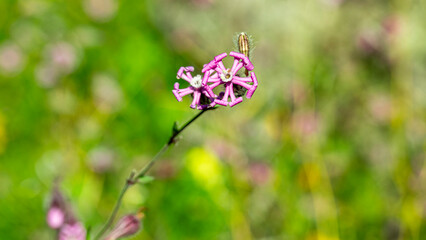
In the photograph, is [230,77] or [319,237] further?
[319,237]

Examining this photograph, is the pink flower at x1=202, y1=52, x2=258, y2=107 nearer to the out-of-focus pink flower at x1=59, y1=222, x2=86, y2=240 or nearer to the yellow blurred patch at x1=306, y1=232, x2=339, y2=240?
the out-of-focus pink flower at x1=59, y1=222, x2=86, y2=240

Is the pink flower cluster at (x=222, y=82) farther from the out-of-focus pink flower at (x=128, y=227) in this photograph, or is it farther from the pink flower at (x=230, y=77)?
the out-of-focus pink flower at (x=128, y=227)

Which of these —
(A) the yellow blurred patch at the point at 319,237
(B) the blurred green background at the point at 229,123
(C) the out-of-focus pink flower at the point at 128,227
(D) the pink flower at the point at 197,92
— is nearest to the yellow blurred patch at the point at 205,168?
(B) the blurred green background at the point at 229,123

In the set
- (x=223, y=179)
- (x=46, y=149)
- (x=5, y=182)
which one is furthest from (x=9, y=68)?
(x=223, y=179)

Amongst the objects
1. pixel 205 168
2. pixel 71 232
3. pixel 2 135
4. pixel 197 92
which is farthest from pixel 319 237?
pixel 2 135

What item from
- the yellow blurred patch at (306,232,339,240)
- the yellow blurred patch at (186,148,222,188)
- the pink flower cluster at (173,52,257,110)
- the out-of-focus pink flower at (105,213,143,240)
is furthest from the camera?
the yellow blurred patch at (186,148,222,188)

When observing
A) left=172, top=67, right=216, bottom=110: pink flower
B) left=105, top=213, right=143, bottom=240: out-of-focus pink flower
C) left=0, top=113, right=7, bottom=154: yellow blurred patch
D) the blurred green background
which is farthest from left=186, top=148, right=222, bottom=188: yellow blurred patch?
left=172, top=67, right=216, bottom=110: pink flower

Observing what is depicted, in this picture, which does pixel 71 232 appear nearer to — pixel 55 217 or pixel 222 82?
pixel 55 217
